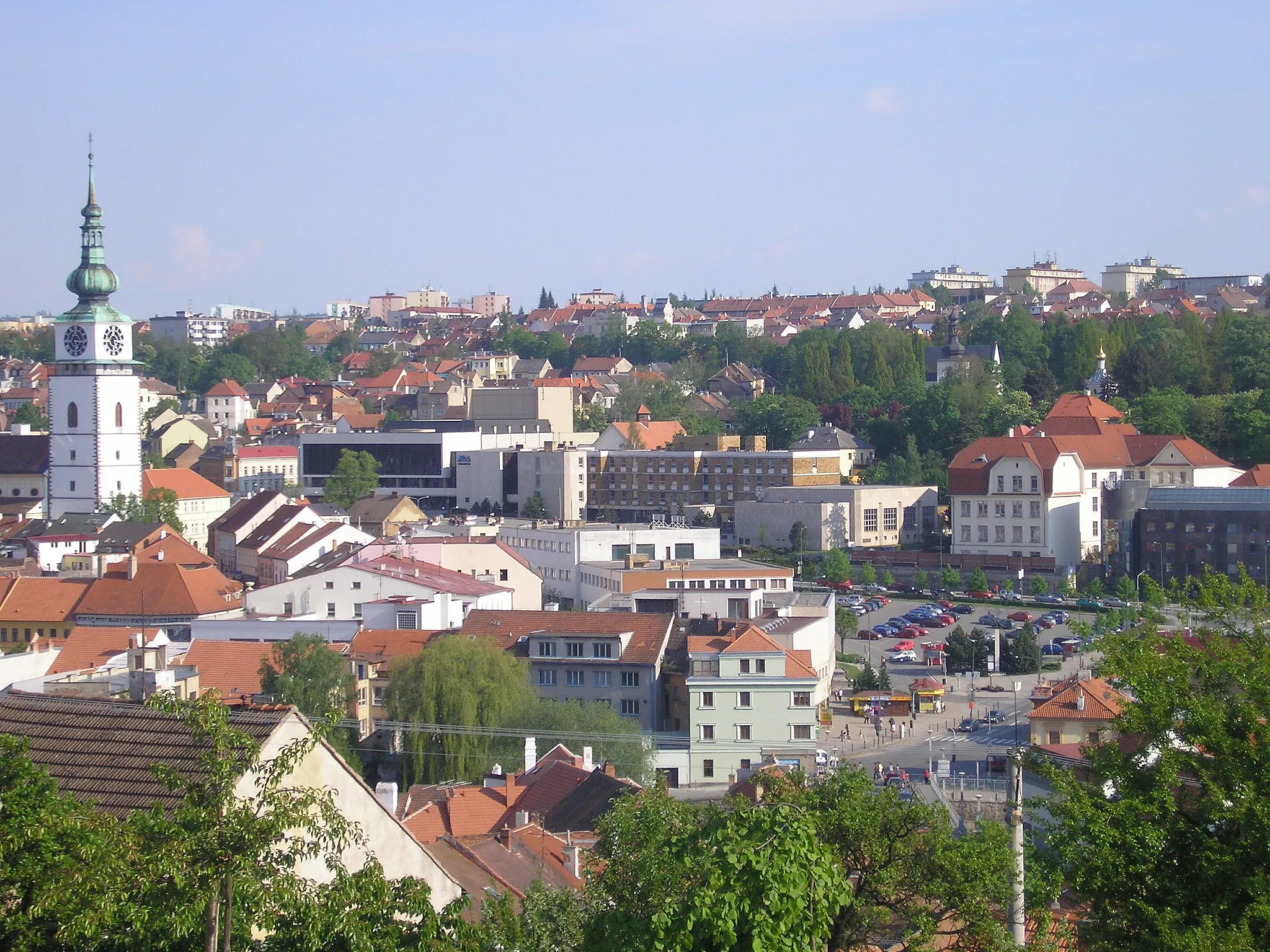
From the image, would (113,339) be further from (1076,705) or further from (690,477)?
(1076,705)

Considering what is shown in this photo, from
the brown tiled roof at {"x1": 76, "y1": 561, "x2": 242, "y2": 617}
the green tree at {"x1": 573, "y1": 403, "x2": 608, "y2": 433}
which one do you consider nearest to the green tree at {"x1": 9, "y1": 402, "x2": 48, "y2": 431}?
the green tree at {"x1": 573, "y1": 403, "x2": 608, "y2": 433}

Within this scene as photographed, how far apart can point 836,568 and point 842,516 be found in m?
4.99

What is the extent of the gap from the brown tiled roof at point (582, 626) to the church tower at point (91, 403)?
2680 centimetres

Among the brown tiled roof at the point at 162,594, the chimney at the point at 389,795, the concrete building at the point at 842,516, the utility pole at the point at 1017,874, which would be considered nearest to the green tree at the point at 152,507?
the brown tiled roof at the point at 162,594

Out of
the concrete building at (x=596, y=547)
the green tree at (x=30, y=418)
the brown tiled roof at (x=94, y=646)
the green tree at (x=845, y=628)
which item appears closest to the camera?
the brown tiled roof at (x=94, y=646)

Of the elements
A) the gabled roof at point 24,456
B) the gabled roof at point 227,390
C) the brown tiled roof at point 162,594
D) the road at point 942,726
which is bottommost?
the road at point 942,726

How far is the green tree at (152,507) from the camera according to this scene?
51.4 metres

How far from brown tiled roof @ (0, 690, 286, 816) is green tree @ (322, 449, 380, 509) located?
170ft

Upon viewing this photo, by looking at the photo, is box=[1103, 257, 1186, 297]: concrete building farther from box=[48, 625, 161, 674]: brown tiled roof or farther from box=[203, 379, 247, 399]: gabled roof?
box=[48, 625, 161, 674]: brown tiled roof

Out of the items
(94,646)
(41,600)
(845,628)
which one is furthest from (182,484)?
(94,646)

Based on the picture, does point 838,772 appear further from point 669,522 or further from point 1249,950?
point 669,522

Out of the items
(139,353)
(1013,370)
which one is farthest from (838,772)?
(139,353)

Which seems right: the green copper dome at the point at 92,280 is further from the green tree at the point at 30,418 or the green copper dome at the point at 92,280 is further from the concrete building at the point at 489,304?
the concrete building at the point at 489,304

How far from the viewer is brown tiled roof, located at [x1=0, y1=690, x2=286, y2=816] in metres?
7.82
